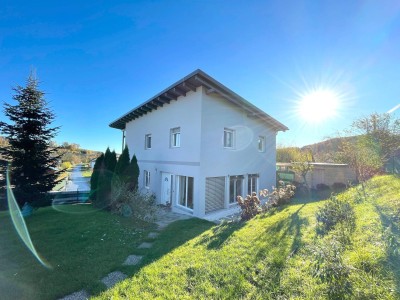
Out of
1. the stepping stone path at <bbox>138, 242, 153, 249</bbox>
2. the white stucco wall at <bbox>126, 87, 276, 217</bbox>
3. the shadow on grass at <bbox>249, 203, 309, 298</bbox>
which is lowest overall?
the stepping stone path at <bbox>138, 242, 153, 249</bbox>

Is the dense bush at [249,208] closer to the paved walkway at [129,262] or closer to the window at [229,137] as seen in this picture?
the paved walkway at [129,262]

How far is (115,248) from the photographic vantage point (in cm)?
605

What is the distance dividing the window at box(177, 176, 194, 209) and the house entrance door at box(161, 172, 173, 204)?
81 cm

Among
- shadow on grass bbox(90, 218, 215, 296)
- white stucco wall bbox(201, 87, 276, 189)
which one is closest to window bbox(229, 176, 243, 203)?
white stucco wall bbox(201, 87, 276, 189)

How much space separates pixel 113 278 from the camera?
4.30 m

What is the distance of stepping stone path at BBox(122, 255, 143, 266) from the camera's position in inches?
198

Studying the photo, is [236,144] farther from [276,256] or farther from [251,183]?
[276,256]

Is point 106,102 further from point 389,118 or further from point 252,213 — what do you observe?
point 389,118

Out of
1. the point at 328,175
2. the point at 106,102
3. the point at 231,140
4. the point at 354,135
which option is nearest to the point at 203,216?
the point at 231,140

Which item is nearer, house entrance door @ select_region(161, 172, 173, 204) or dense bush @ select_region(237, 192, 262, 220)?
dense bush @ select_region(237, 192, 262, 220)

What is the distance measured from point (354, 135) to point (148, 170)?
1890cm

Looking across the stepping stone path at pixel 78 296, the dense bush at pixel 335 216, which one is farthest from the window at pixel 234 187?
the stepping stone path at pixel 78 296

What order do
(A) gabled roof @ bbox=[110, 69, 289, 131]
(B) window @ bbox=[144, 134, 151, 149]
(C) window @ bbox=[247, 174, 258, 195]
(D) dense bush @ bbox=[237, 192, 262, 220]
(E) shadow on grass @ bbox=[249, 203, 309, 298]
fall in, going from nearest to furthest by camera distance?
(E) shadow on grass @ bbox=[249, 203, 309, 298]
(D) dense bush @ bbox=[237, 192, 262, 220]
(A) gabled roof @ bbox=[110, 69, 289, 131]
(C) window @ bbox=[247, 174, 258, 195]
(B) window @ bbox=[144, 134, 151, 149]

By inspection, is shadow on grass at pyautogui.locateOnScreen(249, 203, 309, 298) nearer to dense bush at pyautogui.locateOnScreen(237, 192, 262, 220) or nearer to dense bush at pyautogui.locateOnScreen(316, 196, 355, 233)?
dense bush at pyautogui.locateOnScreen(316, 196, 355, 233)
